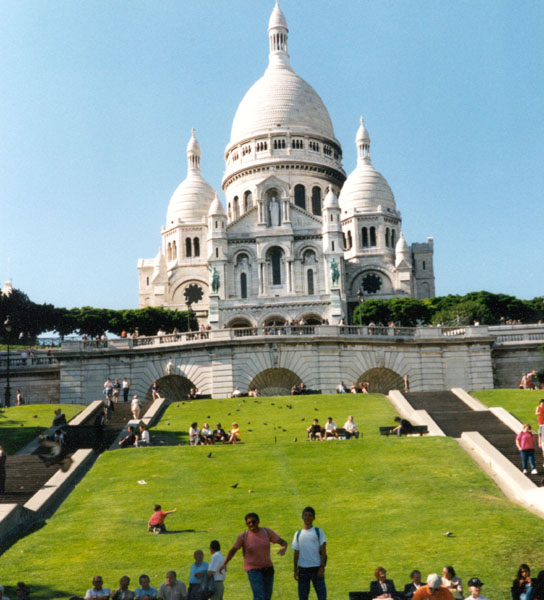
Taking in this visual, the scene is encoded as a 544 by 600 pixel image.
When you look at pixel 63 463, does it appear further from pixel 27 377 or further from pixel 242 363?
pixel 27 377

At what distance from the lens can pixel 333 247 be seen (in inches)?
3625

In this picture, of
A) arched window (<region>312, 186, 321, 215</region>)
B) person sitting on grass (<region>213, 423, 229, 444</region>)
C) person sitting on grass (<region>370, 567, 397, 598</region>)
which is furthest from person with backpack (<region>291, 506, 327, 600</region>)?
arched window (<region>312, 186, 321, 215</region>)

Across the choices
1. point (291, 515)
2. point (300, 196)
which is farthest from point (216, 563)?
point (300, 196)

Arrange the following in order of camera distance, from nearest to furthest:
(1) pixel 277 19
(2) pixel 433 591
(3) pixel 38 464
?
(2) pixel 433 591 < (3) pixel 38 464 < (1) pixel 277 19

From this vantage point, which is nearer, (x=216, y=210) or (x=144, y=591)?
(x=144, y=591)

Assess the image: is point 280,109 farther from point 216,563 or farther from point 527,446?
point 216,563

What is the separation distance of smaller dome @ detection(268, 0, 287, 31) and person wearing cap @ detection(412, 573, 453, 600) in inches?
4587

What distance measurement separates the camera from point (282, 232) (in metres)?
94.5

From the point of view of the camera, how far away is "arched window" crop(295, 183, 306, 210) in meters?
105

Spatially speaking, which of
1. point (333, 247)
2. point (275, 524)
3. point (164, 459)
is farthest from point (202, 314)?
point (275, 524)

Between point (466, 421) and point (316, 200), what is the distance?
252ft

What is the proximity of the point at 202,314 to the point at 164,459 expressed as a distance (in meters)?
69.1

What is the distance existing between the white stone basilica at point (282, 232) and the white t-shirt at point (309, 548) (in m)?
70.9

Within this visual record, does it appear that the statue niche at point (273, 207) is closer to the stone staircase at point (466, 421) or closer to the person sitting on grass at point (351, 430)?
the stone staircase at point (466, 421)
